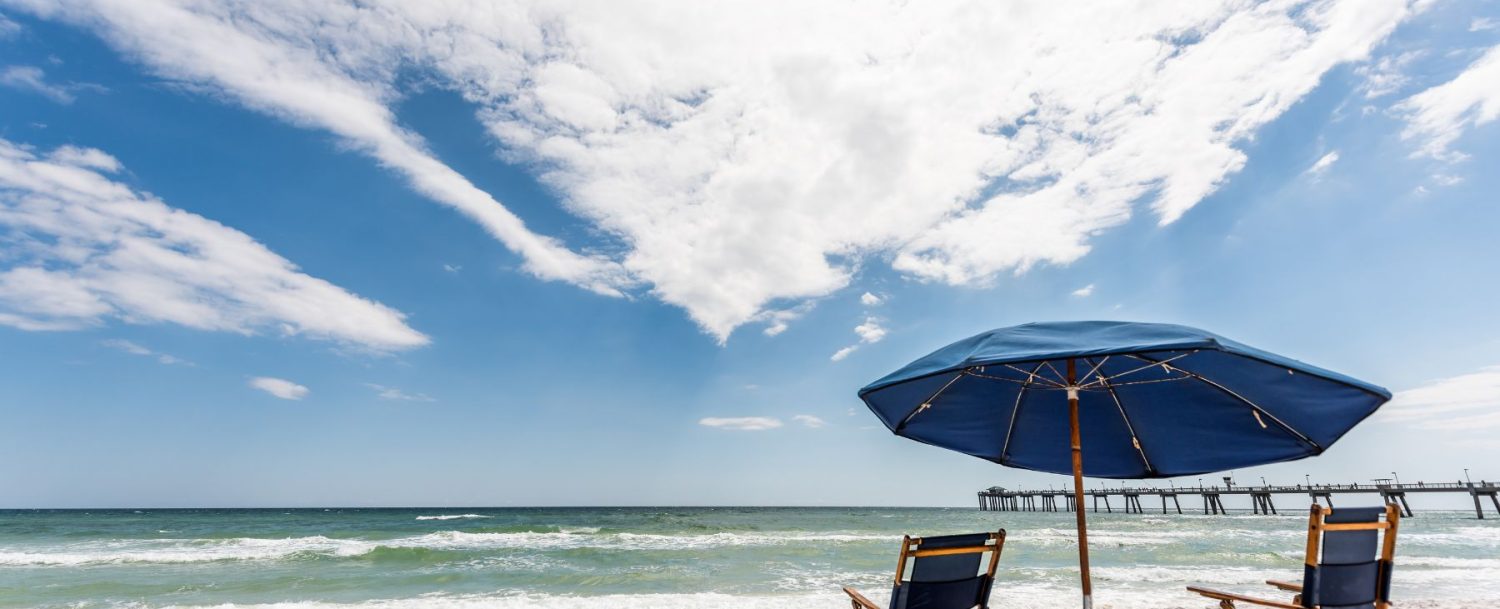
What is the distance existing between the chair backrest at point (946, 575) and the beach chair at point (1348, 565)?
104 cm

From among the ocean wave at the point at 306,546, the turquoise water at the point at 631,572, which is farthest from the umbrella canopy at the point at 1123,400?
the ocean wave at the point at 306,546

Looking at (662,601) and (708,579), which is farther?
(708,579)

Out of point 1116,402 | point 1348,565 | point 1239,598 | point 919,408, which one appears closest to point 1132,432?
point 1116,402

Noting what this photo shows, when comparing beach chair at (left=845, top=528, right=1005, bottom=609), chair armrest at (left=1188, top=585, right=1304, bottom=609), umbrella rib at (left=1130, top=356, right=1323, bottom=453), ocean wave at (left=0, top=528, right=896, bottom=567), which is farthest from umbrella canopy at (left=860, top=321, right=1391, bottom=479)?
ocean wave at (left=0, top=528, right=896, bottom=567)

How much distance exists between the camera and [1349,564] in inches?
136

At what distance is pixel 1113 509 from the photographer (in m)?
61.2

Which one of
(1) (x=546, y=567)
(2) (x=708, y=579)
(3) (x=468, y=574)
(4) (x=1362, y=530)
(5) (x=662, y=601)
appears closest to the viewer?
(4) (x=1362, y=530)

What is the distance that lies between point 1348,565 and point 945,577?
206 centimetres

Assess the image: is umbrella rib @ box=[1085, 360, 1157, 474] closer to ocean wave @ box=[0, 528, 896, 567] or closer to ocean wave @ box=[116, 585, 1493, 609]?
ocean wave @ box=[116, 585, 1493, 609]

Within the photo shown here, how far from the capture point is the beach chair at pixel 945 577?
3465 millimetres

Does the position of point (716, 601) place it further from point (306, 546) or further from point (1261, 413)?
point (306, 546)

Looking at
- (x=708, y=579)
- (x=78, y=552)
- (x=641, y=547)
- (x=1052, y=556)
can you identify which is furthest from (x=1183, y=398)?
(x=78, y=552)

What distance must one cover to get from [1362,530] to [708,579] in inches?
373

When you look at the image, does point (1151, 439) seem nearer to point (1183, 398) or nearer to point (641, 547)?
point (1183, 398)
